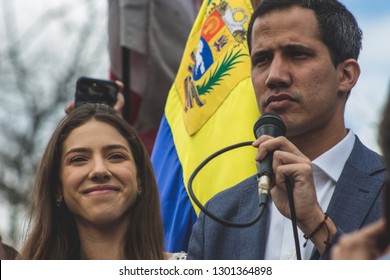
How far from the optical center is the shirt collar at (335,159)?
412cm

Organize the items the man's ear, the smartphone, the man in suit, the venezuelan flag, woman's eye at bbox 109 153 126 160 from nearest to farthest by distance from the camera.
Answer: the man in suit < the man's ear < woman's eye at bbox 109 153 126 160 < the venezuelan flag < the smartphone

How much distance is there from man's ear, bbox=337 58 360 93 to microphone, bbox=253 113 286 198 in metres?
0.75

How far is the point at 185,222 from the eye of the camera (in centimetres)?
522

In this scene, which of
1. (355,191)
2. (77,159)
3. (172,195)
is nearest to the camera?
(355,191)

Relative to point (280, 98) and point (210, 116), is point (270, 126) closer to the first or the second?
point (280, 98)

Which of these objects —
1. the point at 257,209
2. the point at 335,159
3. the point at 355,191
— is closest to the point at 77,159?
the point at 257,209

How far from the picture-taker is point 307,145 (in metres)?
4.25

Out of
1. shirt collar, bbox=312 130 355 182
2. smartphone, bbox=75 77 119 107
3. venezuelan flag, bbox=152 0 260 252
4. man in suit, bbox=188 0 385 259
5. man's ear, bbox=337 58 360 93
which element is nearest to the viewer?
man in suit, bbox=188 0 385 259

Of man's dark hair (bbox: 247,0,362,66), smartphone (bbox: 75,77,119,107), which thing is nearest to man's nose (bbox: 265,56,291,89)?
man's dark hair (bbox: 247,0,362,66)

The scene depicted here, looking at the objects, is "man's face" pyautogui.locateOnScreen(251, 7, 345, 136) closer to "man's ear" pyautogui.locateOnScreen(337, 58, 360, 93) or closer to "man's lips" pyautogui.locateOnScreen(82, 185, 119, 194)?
"man's ear" pyautogui.locateOnScreen(337, 58, 360, 93)

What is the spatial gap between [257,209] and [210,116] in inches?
53.3

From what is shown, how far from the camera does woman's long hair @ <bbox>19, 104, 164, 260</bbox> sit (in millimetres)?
4582

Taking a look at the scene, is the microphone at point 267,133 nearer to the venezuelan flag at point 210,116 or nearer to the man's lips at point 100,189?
the man's lips at point 100,189

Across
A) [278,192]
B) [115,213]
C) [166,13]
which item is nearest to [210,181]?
[115,213]
